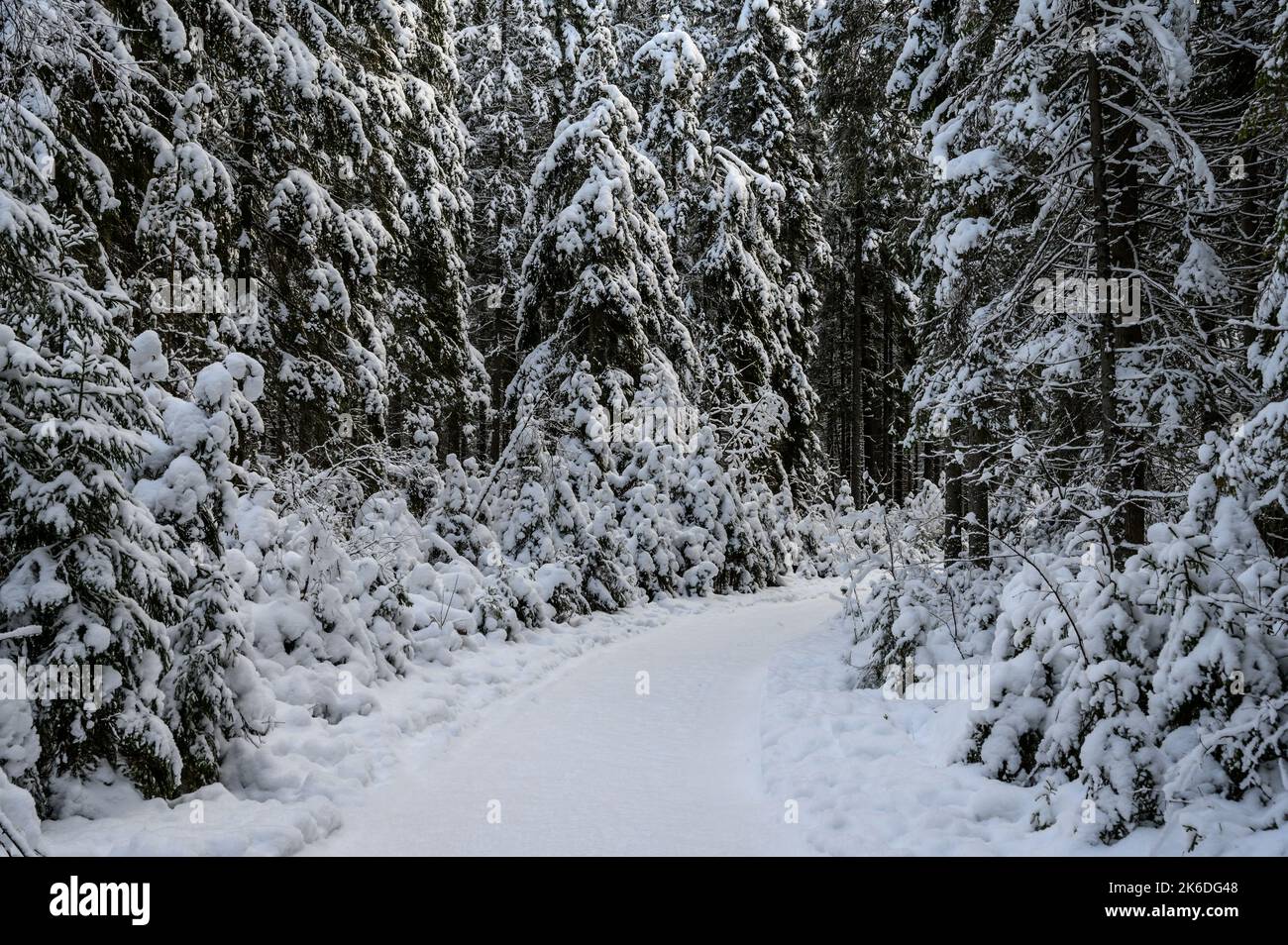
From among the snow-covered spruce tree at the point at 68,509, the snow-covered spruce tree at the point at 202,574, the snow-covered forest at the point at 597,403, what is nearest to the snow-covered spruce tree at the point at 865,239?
the snow-covered forest at the point at 597,403

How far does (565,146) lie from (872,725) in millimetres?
12392

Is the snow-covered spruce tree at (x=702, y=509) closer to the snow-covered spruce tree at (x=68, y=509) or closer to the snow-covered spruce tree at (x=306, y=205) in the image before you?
the snow-covered spruce tree at (x=306, y=205)

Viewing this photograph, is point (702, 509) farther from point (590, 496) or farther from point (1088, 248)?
point (1088, 248)

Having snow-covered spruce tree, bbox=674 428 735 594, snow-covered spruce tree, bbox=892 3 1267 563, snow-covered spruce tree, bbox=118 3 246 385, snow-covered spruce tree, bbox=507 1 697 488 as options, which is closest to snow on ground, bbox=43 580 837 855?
snow-covered spruce tree, bbox=892 3 1267 563

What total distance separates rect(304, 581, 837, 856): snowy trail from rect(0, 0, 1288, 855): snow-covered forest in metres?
0.39

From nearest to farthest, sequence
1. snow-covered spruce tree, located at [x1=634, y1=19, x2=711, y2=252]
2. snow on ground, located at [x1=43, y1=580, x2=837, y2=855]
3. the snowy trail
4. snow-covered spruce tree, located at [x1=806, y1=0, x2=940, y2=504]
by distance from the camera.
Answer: snow on ground, located at [x1=43, y1=580, x2=837, y2=855]
the snowy trail
snow-covered spruce tree, located at [x1=806, y1=0, x2=940, y2=504]
snow-covered spruce tree, located at [x1=634, y1=19, x2=711, y2=252]

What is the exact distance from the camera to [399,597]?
30.2 ft

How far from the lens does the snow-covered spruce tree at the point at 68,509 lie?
4.62m

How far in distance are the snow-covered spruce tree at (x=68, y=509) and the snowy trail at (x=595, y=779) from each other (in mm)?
1488

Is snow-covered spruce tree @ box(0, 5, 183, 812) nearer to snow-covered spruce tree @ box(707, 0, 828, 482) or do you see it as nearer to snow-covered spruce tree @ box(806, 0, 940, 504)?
snow-covered spruce tree @ box(806, 0, 940, 504)

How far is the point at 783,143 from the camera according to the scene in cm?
2102

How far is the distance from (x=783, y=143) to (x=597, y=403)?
10370 mm

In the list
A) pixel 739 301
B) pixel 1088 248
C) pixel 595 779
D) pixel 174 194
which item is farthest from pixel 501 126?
pixel 595 779

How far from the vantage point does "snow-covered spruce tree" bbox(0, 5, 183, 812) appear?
4.62 m
